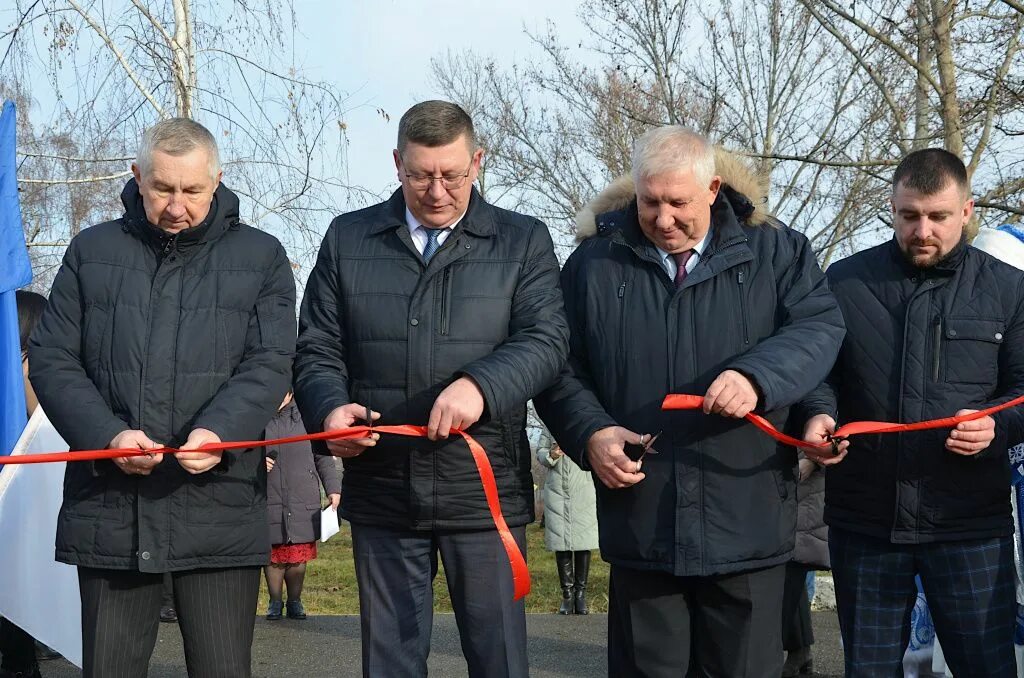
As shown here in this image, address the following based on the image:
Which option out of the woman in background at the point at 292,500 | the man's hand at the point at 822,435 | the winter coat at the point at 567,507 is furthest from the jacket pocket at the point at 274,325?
the winter coat at the point at 567,507

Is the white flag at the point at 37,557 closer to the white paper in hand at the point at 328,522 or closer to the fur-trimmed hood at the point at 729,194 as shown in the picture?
the white paper in hand at the point at 328,522

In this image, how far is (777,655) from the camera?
374 centimetres

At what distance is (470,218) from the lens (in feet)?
12.9

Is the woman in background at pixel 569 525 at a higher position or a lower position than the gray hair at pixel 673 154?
lower

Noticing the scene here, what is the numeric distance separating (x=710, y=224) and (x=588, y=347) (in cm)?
60

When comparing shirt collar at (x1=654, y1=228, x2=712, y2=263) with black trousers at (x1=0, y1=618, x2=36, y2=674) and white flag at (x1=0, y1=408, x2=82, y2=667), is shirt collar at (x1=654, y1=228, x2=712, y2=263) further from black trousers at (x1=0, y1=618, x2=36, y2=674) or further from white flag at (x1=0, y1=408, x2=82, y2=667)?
black trousers at (x1=0, y1=618, x2=36, y2=674)

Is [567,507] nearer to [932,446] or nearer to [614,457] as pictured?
[932,446]

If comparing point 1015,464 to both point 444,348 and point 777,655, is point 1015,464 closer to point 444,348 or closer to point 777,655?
point 777,655

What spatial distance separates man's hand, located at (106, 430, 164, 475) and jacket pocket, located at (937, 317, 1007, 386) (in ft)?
8.94

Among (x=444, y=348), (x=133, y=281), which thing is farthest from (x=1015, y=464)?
(x=133, y=281)

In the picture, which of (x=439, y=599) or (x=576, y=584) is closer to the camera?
(x=576, y=584)

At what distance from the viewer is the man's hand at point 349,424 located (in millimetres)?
3633

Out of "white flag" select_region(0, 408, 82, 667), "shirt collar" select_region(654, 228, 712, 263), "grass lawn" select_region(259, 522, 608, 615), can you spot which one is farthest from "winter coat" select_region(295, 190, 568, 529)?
"grass lawn" select_region(259, 522, 608, 615)

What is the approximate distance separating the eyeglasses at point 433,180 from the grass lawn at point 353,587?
6210 mm
